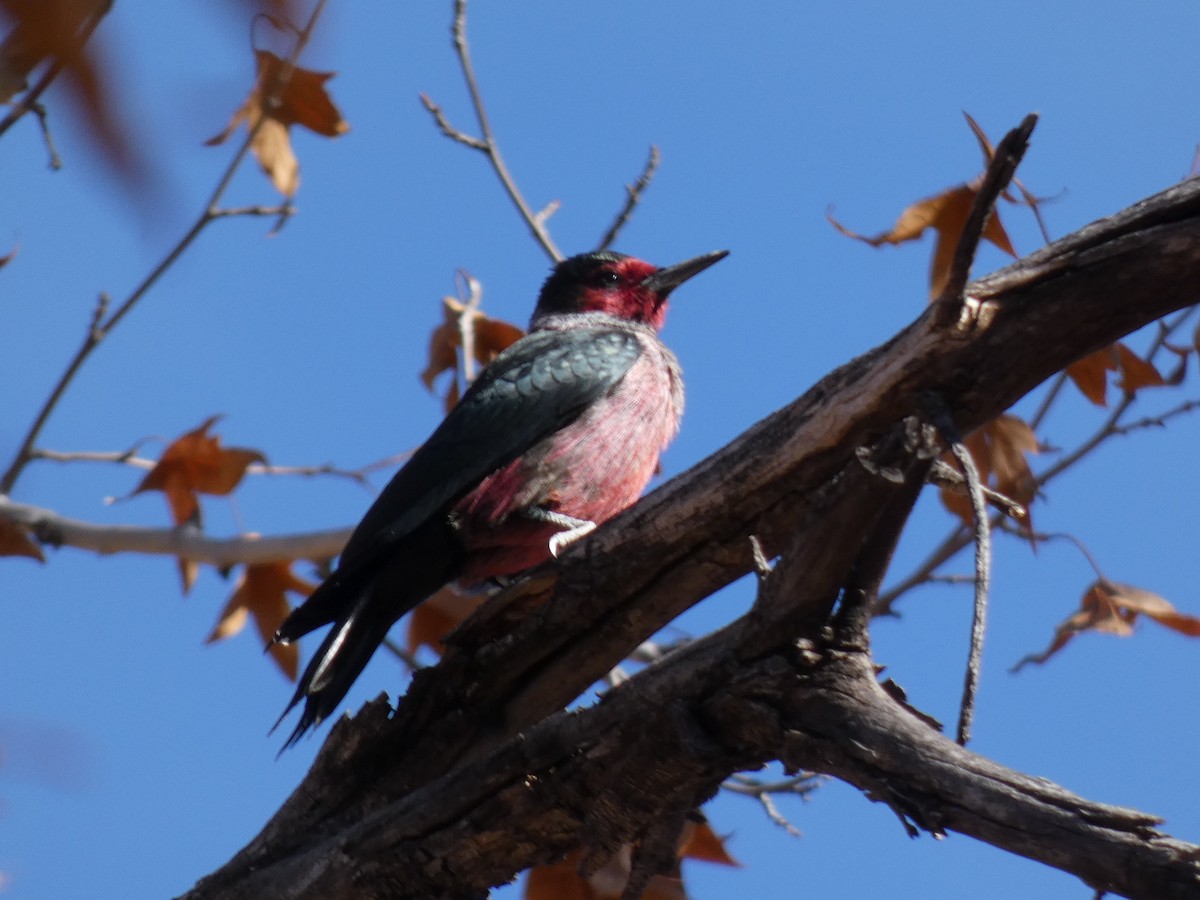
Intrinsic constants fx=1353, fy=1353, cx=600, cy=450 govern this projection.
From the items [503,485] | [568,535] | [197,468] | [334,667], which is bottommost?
[334,667]

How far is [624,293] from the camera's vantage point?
623 cm

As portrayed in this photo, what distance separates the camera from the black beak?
608cm

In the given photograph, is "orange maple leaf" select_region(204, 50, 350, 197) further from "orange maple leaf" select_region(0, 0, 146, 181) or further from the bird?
"orange maple leaf" select_region(0, 0, 146, 181)

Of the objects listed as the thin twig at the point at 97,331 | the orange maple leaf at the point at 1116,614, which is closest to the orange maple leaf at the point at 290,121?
the thin twig at the point at 97,331

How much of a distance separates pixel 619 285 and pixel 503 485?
1909 millimetres

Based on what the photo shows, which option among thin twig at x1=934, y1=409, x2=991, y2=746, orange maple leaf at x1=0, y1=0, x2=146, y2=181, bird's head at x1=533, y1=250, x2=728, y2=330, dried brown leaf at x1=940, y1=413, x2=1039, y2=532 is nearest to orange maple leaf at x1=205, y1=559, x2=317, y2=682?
bird's head at x1=533, y1=250, x2=728, y2=330

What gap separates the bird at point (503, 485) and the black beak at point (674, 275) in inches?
27.4

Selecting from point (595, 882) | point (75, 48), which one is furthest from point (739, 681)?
point (75, 48)

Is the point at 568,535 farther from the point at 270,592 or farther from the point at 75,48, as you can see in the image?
the point at 75,48

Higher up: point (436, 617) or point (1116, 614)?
point (436, 617)

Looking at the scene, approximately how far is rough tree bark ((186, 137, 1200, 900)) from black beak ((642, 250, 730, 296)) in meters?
2.85

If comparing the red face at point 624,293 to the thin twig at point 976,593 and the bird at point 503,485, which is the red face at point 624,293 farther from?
the thin twig at point 976,593

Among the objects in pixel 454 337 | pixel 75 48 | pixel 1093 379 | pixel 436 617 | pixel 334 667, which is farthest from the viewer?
pixel 454 337

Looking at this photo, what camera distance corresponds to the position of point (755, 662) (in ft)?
9.26
